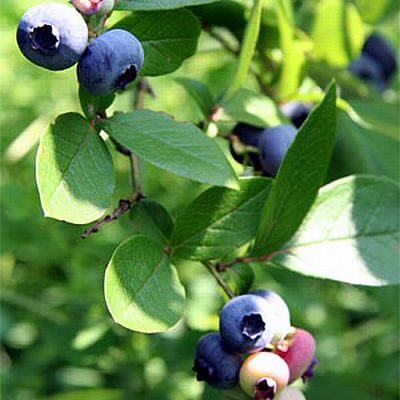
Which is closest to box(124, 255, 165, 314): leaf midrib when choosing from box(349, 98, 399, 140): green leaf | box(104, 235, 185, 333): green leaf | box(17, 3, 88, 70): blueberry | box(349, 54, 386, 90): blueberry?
box(104, 235, 185, 333): green leaf

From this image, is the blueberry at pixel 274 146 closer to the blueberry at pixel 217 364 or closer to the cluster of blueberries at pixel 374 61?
the blueberry at pixel 217 364

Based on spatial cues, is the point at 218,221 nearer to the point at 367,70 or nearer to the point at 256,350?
the point at 256,350

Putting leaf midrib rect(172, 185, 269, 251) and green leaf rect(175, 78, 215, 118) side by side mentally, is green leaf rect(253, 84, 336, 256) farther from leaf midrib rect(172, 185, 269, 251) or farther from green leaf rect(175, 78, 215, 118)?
green leaf rect(175, 78, 215, 118)

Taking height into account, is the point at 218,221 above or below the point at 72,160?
below

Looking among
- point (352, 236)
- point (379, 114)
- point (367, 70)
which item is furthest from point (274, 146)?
point (367, 70)

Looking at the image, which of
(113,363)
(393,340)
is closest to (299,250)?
(113,363)

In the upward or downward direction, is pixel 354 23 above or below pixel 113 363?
above

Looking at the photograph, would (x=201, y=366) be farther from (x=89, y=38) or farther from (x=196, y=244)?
(x=89, y=38)
